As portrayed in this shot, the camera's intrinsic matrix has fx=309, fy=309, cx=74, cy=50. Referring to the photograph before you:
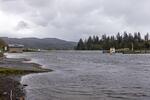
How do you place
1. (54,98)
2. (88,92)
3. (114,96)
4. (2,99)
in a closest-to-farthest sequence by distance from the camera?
(2,99)
(54,98)
(114,96)
(88,92)

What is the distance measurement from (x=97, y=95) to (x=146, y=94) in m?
6.50

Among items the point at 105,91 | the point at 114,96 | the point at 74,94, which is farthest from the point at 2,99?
the point at 105,91

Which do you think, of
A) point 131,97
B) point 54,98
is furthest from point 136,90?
point 54,98

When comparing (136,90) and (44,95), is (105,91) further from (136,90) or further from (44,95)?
(44,95)

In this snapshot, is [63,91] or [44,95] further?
[63,91]

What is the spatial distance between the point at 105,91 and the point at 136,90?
4629 mm

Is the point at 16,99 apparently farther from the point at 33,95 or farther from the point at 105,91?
the point at 105,91

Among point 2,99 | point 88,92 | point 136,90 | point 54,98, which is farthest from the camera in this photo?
point 136,90

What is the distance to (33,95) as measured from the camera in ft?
121

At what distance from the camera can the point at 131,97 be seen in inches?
1459

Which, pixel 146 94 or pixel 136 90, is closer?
pixel 146 94

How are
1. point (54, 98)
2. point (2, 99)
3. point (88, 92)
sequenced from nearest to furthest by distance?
point (2, 99) → point (54, 98) → point (88, 92)

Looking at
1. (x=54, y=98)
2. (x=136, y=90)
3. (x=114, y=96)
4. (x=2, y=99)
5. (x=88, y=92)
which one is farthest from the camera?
(x=136, y=90)

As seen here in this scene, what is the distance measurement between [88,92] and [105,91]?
278 centimetres
